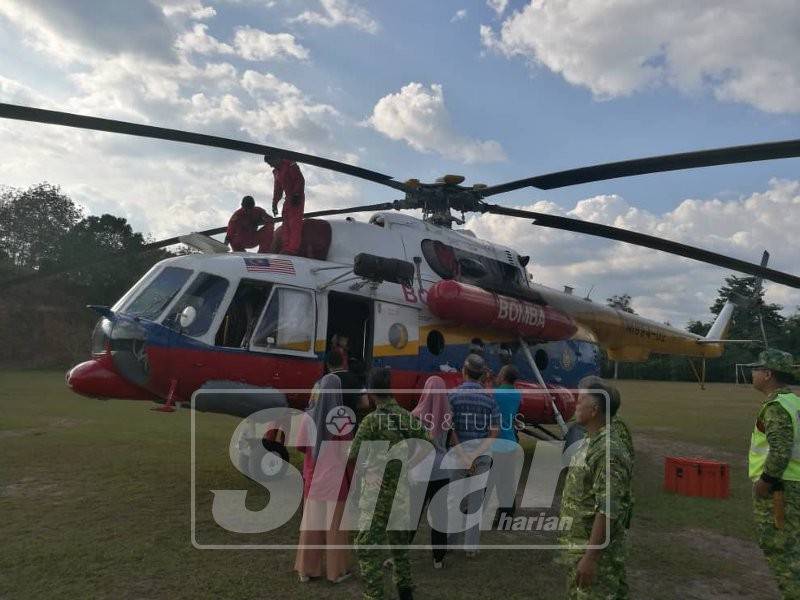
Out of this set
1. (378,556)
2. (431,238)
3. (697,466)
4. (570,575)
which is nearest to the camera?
(570,575)

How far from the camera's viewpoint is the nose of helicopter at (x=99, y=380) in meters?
6.23

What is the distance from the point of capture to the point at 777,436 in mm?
3916

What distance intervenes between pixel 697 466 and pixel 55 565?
753 centimetres

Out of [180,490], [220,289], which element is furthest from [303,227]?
[180,490]

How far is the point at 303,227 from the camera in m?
8.12

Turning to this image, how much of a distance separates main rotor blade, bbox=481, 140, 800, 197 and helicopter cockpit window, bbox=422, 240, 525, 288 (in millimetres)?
1633

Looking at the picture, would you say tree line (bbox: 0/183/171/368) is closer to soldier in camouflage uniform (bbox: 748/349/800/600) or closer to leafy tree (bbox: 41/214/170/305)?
leafy tree (bbox: 41/214/170/305)

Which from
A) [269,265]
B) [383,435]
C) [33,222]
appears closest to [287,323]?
[269,265]

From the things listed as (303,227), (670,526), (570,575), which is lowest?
(670,526)

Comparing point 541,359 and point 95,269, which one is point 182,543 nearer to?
point 541,359

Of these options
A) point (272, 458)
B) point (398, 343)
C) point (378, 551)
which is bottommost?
point (272, 458)

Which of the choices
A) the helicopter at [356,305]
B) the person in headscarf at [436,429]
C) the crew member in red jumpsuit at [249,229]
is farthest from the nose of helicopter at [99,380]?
the person in headscarf at [436,429]

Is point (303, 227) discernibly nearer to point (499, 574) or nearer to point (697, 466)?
point (499, 574)

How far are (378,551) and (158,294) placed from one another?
4.25 meters
